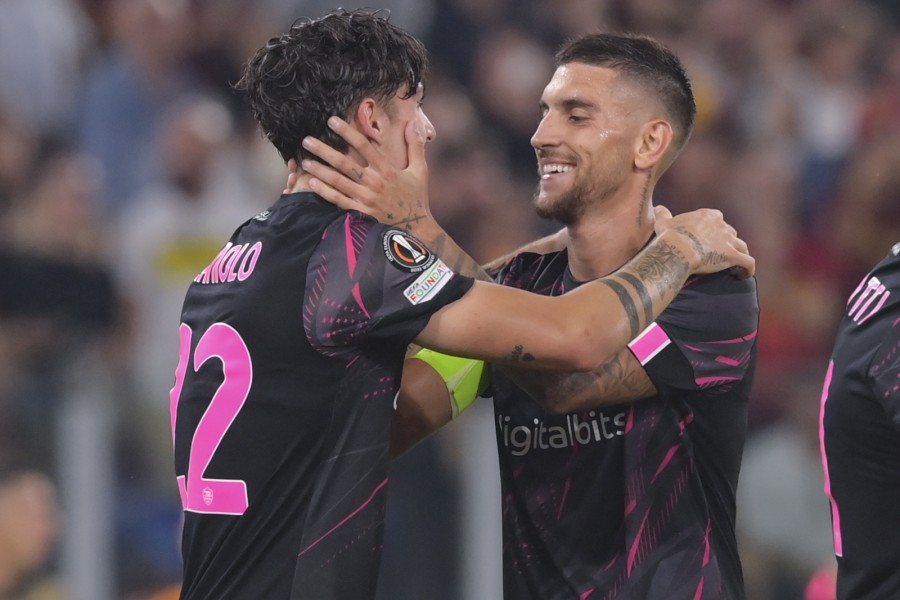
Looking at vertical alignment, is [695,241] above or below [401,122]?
below

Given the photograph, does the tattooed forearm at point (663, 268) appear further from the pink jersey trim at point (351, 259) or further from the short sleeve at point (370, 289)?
the pink jersey trim at point (351, 259)

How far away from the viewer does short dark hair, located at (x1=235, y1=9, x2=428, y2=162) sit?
332 cm

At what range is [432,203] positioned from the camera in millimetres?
7719

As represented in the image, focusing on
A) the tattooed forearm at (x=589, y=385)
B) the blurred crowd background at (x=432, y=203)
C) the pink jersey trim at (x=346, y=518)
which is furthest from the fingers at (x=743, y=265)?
the blurred crowd background at (x=432, y=203)

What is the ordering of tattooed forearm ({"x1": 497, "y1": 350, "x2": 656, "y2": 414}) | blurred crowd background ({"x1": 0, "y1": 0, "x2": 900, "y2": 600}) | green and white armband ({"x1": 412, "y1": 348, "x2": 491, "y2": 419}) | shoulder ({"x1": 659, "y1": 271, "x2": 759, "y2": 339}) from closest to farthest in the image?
tattooed forearm ({"x1": 497, "y1": 350, "x2": 656, "y2": 414})
shoulder ({"x1": 659, "y1": 271, "x2": 759, "y2": 339})
green and white armband ({"x1": 412, "y1": 348, "x2": 491, "y2": 419})
blurred crowd background ({"x1": 0, "y1": 0, "x2": 900, "y2": 600})

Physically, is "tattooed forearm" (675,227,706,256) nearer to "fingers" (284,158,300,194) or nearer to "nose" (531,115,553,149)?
"nose" (531,115,553,149)

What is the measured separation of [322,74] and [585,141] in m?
0.90

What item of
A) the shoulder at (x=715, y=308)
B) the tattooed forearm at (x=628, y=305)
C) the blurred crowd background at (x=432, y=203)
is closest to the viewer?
the tattooed forearm at (x=628, y=305)

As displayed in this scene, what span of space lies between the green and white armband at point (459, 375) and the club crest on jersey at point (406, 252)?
659 millimetres

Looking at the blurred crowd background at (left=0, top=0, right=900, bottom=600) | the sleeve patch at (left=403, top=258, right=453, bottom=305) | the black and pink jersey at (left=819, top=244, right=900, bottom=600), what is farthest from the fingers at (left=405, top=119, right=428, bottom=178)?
the blurred crowd background at (left=0, top=0, right=900, bottom=600)

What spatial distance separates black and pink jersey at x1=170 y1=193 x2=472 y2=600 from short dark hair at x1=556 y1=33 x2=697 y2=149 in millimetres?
1062

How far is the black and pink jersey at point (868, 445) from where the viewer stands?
11.6 ft

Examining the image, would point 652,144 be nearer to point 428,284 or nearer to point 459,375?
point 459,375

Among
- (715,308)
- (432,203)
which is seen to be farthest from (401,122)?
(432,203)
